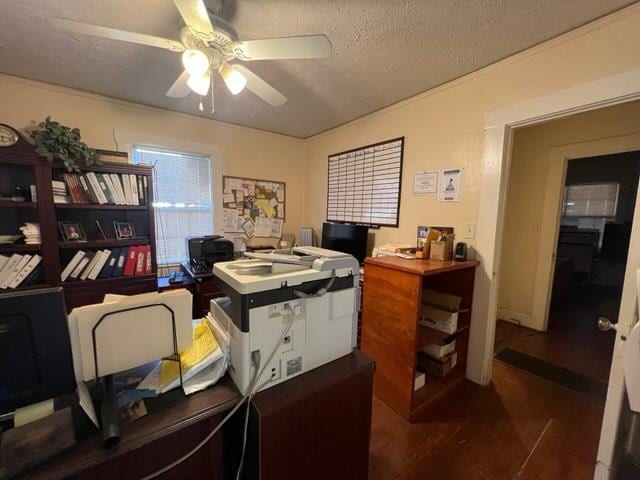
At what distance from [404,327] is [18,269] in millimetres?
2734

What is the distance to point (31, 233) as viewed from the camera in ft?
6.16

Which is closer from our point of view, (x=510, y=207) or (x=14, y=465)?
(x=14, y=465)

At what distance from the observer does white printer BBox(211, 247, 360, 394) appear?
0.82 m

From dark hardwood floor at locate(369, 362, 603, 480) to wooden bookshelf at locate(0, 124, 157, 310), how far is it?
2.24 m

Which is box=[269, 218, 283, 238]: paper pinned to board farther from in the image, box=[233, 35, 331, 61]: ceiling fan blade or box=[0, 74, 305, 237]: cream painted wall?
box=[233, 35, 331, 61]: ceiling fan blade

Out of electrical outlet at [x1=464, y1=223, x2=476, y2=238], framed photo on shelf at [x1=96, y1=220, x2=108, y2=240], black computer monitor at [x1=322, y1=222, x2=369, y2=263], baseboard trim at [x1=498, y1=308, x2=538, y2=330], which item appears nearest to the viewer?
electrical outlet at [x1=464, y1=223, x2=476, y2=238]

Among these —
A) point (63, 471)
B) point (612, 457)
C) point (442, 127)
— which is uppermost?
point (442, 127)

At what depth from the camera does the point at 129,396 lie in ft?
2.52

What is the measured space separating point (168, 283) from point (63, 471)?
6.72 feet

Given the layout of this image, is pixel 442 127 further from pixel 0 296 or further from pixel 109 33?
pixel 0 296

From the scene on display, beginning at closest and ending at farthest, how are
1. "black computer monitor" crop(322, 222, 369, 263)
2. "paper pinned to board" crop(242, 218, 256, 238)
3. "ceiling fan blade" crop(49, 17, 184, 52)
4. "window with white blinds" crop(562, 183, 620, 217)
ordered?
"ceiling fan blade" crop(49, 17, 184, 52) → "black computer monitor" crop(322, 222, 369, 263) → "paper pinned to board" crop(242, 218, 256, 238) → "window with white blinds" crop(562, 183, 620, 217)

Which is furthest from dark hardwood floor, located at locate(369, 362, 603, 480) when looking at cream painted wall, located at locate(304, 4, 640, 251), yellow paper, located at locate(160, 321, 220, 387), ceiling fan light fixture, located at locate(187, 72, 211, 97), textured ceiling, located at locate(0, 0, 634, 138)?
textured ceiling, located at locate(0, 0, 634, 138)

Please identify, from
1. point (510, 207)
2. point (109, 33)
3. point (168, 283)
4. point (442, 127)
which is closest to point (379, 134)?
point (442, 127)

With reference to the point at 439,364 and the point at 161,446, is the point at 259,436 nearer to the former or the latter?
the point at 161,446
